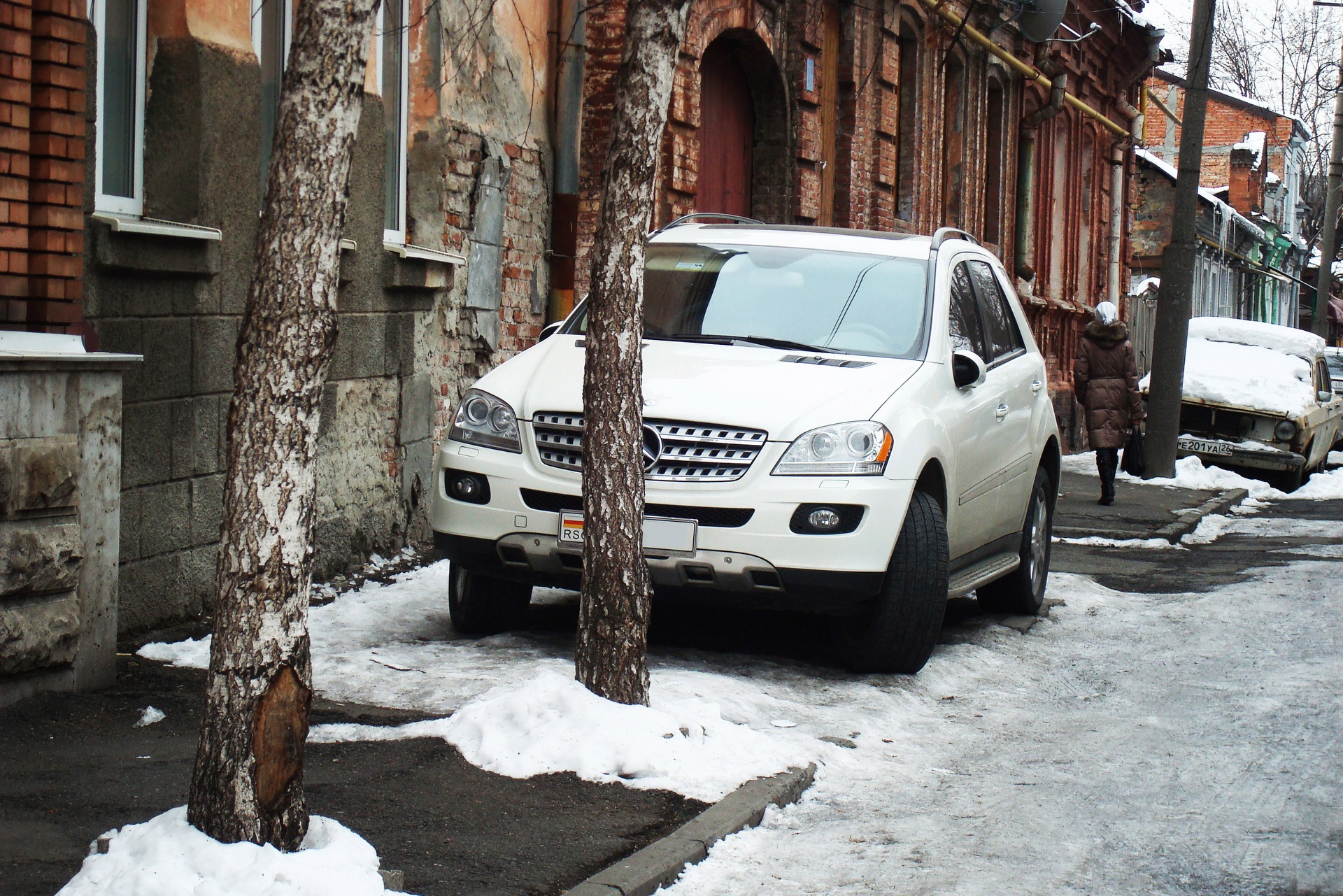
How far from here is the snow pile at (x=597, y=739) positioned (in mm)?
5160

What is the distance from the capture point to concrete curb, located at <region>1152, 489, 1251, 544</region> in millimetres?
13492

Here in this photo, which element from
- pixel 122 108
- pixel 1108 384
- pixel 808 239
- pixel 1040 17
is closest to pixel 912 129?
pixel 1040 17

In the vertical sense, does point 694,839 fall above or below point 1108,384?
below

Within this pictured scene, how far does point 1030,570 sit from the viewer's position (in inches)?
349

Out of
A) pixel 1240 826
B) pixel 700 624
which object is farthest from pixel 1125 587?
pixel 1240 826

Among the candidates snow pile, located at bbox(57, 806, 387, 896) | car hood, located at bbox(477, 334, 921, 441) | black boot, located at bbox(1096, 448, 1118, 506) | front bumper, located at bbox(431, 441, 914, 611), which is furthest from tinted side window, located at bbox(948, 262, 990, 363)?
black boot, located at bbox(1096, 448, 1118, 506)

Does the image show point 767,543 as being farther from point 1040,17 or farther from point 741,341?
point 1040,17

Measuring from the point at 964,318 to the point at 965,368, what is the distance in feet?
2.15

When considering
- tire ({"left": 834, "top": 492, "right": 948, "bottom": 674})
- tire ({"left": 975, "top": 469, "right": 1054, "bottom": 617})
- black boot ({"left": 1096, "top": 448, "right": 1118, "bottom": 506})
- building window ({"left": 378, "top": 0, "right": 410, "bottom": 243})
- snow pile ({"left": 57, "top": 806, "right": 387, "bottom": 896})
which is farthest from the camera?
black boot ({"left": 1096, "top": 448, "right": 1118, "bottom": 506})

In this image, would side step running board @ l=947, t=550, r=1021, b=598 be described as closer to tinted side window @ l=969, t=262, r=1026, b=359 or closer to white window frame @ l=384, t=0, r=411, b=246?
tinted side window @ l=969, t=262, r=1026, b=359

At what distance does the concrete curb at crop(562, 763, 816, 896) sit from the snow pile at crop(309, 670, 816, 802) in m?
0.08

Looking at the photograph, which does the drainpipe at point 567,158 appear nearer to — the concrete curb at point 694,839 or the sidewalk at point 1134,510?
the sidewalk at point 1134,510

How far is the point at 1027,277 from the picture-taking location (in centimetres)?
2462

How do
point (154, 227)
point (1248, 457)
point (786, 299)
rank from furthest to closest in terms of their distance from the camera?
1. point (1248, 457)
2. point (786, 299)
3. point (154, 227)
